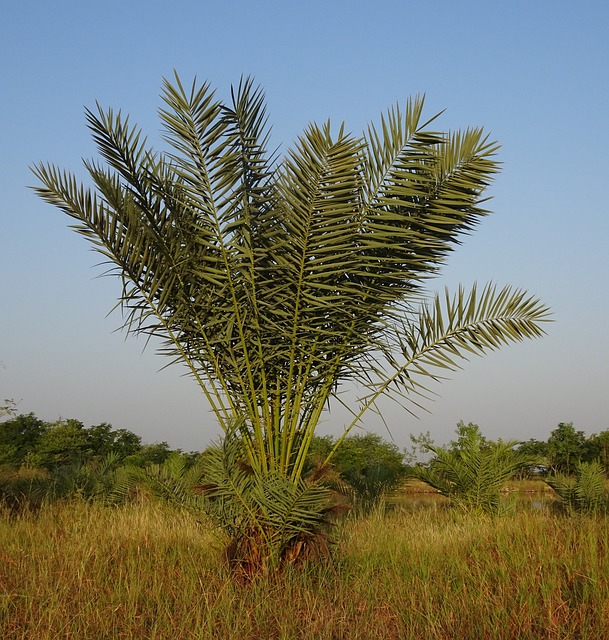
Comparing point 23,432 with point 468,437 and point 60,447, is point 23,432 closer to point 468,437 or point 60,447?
point 60,447

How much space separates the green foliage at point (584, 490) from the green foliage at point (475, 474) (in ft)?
1.94

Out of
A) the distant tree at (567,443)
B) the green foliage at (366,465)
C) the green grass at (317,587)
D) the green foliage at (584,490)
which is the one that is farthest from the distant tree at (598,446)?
the green grass at (317,587)

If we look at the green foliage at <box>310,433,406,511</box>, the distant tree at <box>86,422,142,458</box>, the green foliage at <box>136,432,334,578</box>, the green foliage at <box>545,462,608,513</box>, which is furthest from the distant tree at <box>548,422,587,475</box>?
the green foliage at <box>136,432,334,578</box>

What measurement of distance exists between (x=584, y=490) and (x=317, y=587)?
21.4ft

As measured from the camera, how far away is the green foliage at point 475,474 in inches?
447

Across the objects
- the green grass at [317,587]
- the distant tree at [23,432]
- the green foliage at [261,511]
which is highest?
the distant tree at [23,432]

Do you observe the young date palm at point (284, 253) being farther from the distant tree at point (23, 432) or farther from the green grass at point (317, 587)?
the distant tree at point (23, 432)

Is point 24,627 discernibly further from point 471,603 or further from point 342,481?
point 342,481

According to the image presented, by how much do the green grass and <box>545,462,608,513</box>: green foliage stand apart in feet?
8.57

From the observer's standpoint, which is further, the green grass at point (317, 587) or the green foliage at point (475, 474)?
the green foliage at point (475, 474)

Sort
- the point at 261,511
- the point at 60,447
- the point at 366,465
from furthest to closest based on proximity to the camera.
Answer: the point at 60,447
the point at 366,465
the point at 261,511

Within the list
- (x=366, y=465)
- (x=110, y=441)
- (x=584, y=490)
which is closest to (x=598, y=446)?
(x=366, y=465)

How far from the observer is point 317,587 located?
6.30 m

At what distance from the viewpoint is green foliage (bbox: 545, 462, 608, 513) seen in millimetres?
11133
